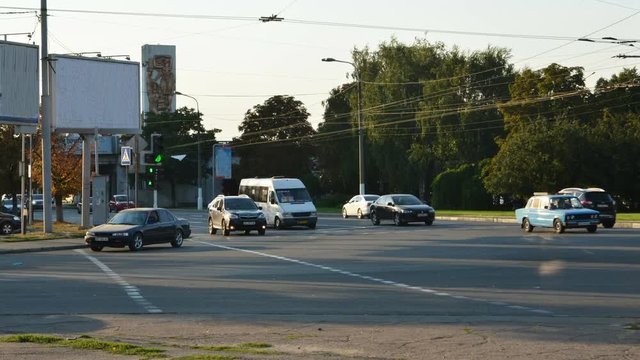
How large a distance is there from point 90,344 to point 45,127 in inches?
1196

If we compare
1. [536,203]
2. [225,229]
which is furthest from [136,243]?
[536,203]

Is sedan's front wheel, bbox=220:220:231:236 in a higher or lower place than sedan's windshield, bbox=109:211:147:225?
lower

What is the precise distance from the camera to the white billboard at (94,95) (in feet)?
147

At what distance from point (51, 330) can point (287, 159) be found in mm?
94837

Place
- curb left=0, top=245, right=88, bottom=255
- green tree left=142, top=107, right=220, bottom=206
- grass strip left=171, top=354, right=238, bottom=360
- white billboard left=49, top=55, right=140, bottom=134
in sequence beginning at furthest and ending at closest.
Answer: green tree left=142, top=107, right=220, bottom=206 < white billboard left=49, top=55, right=140, bottom=134 < curb left=0, top=245, right=88, bottom=255 < grass strip left=171, top=354, right=238, bottom=360

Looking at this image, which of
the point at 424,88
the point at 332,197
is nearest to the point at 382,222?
the point at 424,88

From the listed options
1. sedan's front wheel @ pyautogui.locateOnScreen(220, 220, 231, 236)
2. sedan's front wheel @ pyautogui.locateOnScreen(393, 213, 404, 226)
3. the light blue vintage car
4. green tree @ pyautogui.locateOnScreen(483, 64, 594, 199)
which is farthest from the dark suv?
green tree @ pyautogui.locateOnScreen(483, 64, 594, 199)

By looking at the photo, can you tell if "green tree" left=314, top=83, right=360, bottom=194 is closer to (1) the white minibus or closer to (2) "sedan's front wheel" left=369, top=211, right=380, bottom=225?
(2) "sedan's front wheel" left=369, top=211, right=380, bottom=225

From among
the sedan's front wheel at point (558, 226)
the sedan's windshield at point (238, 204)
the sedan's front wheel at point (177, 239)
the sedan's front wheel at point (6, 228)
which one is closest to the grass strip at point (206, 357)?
the sedan's front wheel at point (177, 239)

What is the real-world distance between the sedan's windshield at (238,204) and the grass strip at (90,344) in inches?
1214

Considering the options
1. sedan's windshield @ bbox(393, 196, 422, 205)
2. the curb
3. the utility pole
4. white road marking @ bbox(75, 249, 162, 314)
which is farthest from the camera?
sedan's windshield @ bbox(393, 196, 422, 205)

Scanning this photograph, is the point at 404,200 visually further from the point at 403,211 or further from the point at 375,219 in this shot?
the point at 375,219

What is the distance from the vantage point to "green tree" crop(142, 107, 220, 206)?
111 metres

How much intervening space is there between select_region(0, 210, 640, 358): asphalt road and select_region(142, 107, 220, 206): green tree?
78054 millimetres
